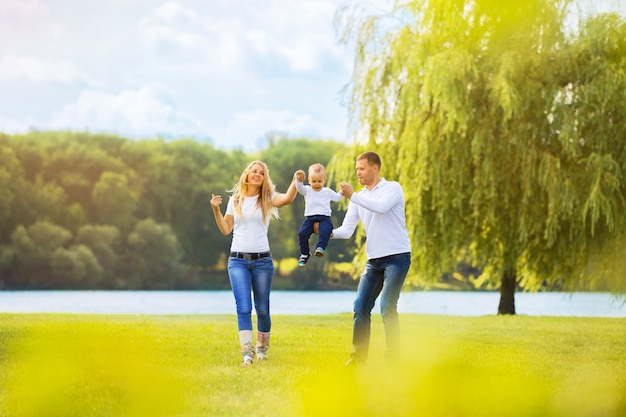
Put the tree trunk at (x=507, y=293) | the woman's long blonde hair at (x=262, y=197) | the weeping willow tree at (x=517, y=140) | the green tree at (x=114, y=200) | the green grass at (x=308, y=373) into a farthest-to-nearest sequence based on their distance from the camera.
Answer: the green tree at (x=114, y=200) < the tree trunk at (x=507, y=293) < the weeping willow tree at (x=517, y=140) < the woman's long blonde hair at (x=262, y=197) < the green grass at (x=308, y=373)

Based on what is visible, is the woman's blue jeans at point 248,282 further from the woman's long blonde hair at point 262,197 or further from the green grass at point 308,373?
the green grass at point 308,373

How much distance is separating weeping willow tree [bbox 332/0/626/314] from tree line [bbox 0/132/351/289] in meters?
30.0

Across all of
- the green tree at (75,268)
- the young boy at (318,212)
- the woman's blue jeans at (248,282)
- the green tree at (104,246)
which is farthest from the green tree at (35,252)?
the young boy at (318,212)

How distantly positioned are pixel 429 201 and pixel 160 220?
144 ft

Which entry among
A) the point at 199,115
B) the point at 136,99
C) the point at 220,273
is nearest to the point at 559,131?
the point at 220,273

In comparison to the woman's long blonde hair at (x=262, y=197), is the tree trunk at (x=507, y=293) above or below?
below

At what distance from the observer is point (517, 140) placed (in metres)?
18.3

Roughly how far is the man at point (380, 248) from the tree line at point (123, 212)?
4073cm

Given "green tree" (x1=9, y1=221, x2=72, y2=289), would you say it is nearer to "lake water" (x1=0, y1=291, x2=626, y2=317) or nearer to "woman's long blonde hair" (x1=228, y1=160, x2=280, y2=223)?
"lake water" (x1=0, y1=291, x2=626, y2=317)

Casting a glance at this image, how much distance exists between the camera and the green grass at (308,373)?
334 centimetres

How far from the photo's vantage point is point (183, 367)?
25.9 feet

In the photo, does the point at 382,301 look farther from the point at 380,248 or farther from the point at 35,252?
the point at 35,252

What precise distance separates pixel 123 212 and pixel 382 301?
5095 cm

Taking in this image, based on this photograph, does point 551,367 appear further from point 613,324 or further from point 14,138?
point 14,138
